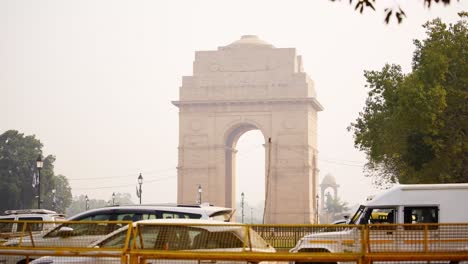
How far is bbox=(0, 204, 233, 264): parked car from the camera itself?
1176 centimetres

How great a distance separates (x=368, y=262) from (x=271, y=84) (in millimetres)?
79949

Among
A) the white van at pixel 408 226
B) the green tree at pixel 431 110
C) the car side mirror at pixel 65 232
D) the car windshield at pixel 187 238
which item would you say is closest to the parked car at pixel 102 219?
the car side mirror at pixel 65 232

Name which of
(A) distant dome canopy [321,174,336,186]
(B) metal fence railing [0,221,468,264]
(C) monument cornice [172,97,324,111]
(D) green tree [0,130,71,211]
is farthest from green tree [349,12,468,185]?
(A) distant dome canopy [321,174,336,186]

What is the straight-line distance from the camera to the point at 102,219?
17.6m

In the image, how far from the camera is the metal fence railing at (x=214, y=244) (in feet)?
33.2

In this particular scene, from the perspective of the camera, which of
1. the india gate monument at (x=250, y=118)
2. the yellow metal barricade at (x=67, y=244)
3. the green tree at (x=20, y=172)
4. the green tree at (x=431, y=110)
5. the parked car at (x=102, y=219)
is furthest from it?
the green tree at (x=20, y=172)

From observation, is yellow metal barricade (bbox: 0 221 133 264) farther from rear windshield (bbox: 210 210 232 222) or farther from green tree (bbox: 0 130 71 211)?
green tree (bbox: 0 130 71 211)

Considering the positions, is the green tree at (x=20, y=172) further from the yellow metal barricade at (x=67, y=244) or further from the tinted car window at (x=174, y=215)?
the yellow metal barricade at (x=67, y=244)

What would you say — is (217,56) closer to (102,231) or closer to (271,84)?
(271,84)

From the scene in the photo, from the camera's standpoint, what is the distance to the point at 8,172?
3986 inches

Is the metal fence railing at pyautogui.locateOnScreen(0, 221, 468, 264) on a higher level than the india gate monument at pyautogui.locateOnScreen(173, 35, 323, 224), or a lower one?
lower

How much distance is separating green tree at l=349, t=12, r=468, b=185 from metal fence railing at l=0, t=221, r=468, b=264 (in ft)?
80.9

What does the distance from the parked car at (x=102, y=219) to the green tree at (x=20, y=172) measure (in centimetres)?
8157

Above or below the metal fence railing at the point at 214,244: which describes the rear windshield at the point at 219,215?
above
